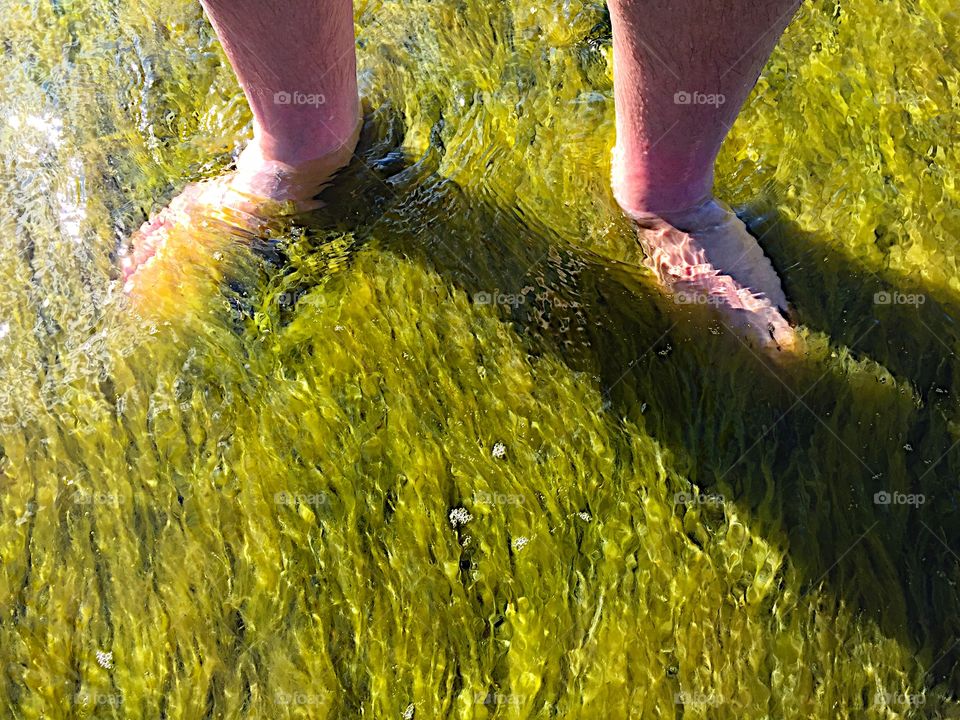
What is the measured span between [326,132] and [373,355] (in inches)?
20.6

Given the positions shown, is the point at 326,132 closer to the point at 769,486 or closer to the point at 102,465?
the point at 102,465

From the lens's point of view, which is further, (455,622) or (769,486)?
(769,486)

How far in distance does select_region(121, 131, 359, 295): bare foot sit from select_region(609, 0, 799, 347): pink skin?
74 cm

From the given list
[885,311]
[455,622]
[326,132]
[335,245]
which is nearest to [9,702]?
[455,622]

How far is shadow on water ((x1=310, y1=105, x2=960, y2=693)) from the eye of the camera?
1573mm

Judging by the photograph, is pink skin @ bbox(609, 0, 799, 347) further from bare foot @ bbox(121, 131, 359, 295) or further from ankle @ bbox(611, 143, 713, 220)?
bare foot @ bbox(121, 131, 359, 295)

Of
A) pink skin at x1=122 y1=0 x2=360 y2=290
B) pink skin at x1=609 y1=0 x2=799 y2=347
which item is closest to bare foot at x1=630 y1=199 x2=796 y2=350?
pink skin at x1=609 y1=0 x2=799 y2=347

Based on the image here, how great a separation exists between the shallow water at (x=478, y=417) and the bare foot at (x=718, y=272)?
6 cm

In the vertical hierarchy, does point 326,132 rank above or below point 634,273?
above

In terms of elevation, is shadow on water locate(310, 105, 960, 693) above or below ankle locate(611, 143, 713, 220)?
below

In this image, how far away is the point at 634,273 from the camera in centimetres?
182

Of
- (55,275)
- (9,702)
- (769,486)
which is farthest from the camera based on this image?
(55,275)

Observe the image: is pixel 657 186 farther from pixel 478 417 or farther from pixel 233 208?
pixel 233 208

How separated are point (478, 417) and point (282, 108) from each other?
2.56 ft
